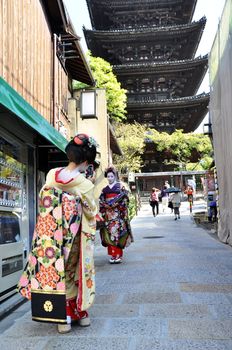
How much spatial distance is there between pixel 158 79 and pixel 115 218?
32633 millimetres

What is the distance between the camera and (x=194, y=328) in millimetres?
3465

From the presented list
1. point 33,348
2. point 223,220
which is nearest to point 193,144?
point 223,220

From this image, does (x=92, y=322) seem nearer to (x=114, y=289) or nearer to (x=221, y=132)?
(x=114, y=289)

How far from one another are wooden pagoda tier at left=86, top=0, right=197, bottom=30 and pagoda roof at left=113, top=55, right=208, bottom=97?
4774 millimetres

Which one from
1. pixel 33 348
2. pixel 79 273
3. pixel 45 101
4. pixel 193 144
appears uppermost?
pixel 193 144

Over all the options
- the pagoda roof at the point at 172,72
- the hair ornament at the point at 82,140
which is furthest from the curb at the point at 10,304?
the pagoda roof at the point at 172,72

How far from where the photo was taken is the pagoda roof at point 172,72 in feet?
115

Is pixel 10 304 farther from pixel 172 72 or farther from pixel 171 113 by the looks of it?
pixel 171 113

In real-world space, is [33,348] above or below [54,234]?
below

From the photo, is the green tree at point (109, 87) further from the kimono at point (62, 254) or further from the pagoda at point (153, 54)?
the kimono at point (62, 254)

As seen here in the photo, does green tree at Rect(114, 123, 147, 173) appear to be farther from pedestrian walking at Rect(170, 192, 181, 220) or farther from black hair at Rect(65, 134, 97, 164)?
black hair at Rect(65, 134, 97, 164)

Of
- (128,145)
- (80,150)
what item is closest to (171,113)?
(128,145)

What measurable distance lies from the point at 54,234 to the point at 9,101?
4.49 ft

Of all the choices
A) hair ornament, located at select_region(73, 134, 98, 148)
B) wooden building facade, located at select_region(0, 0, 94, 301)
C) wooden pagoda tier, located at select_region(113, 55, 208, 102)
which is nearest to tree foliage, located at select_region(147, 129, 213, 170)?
wooden pagoda tier, located at select_region(113, 55, 208, 102)
